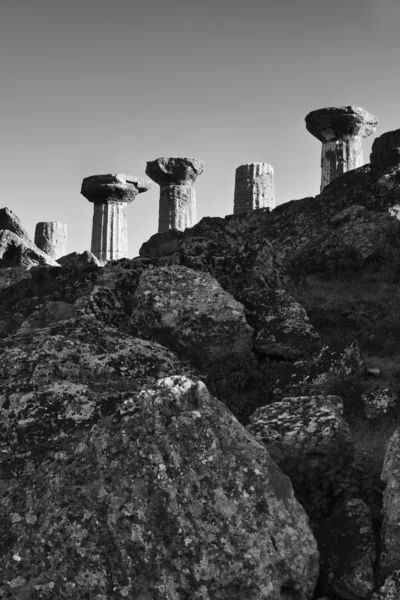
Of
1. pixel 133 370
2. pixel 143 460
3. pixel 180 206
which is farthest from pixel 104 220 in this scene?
pixel 143 460

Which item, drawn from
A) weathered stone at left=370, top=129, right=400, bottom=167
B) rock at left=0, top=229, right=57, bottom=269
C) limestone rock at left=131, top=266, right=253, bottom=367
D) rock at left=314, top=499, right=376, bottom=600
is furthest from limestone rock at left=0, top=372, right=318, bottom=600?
rock at left=0, top=229, right=57, bottom=269

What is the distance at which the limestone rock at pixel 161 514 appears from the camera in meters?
3.93

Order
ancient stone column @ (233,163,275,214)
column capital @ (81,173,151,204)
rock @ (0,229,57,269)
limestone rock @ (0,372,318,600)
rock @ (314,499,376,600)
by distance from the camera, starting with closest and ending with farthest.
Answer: limestone rock @ (0,372,318,600) → rock @ (314,499,376,600) → rock @ (0,229,57,269) → ancient stone column @ (233,163,275,214) → column capital @ (81,173,151,204)

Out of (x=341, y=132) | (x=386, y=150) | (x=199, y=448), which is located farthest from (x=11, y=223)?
(x=199, y=448)

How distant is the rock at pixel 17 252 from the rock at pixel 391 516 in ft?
52.8

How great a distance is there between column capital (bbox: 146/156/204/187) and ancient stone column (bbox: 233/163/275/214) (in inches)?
105

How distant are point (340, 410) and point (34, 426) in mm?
2247

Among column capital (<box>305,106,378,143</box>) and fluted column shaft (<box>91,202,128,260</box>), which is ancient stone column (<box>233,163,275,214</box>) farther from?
fluted column shaft (<box>91,202,128,260</box>)

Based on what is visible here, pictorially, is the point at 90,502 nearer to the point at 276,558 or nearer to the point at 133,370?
the point at 276,558

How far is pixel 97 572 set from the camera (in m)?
3.92

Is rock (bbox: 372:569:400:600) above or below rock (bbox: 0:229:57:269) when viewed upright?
below

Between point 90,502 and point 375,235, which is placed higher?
point 375,235

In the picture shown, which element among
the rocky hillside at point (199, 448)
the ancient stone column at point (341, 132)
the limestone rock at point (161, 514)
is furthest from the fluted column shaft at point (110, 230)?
the limestone rock at point (161, 514)

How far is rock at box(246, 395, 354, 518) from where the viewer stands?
511 centimetres
